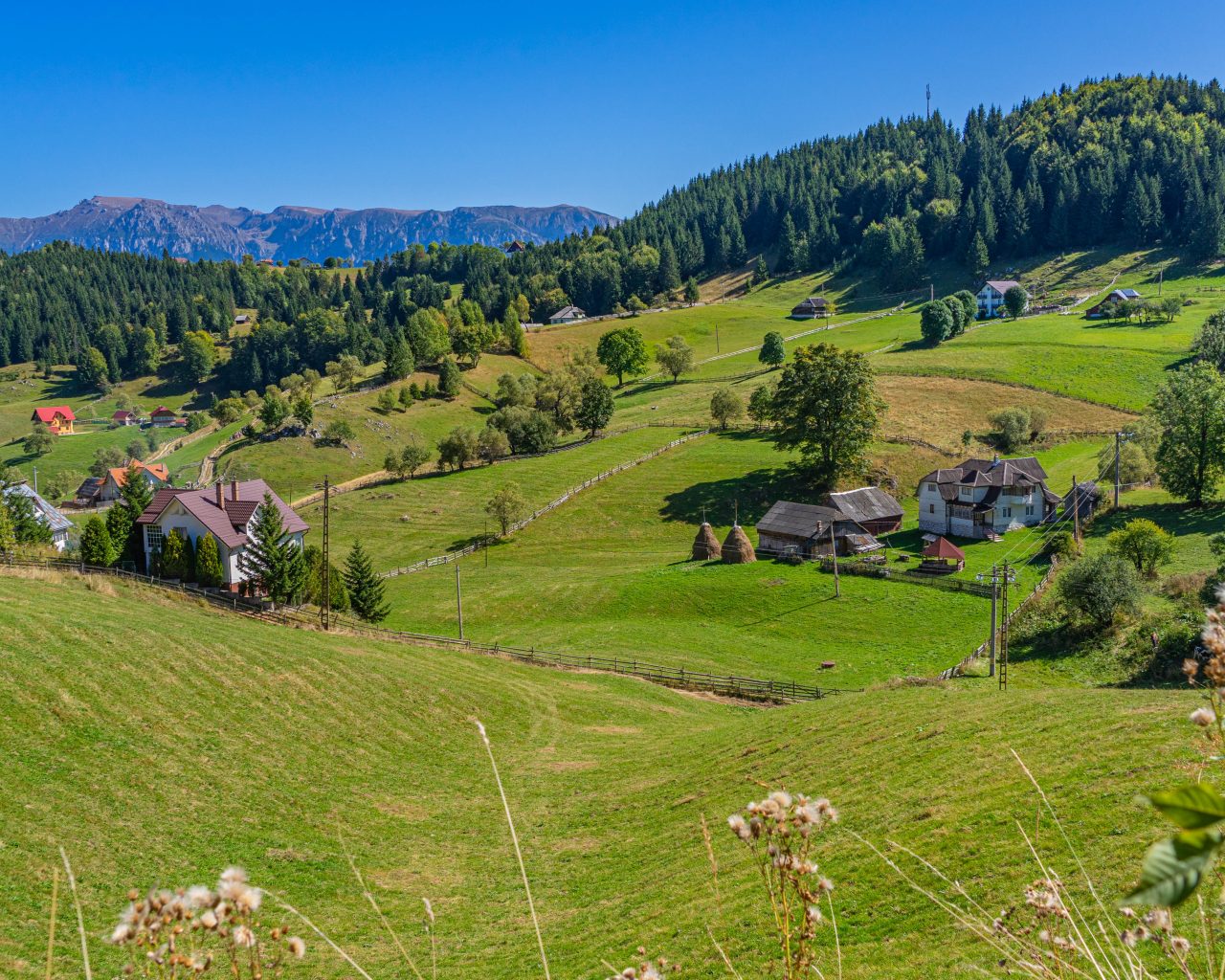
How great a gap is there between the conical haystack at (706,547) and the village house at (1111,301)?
344 feet

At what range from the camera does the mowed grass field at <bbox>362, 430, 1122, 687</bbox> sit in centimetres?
4894

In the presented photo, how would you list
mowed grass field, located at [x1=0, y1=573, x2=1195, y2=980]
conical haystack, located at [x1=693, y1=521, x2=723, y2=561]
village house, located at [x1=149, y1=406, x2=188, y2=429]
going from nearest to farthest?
mowed grass field, located at [x1=0, y1=573, x2=1195, y2=980] < conical haystack, located at [x1=693, y1=521, x2=723, y2=561] < village house, located at [x1=149, y1=406, x2=188, y2=429]

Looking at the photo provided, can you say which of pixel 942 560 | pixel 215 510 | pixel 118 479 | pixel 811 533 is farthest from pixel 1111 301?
pixel 118 479

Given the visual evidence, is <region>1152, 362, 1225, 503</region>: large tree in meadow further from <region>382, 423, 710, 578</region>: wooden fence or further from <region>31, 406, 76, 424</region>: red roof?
<region>31, 406, 76, 424</region>: red roof

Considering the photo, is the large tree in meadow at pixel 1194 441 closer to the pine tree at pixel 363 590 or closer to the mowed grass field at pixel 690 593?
the mowed grass field at pixel 690 593

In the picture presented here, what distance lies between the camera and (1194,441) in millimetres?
64000

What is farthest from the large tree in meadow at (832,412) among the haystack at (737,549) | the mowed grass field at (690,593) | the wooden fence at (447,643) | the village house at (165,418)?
the village house at (165,418)

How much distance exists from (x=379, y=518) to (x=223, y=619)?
44580 mm

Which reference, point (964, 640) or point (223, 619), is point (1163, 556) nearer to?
point (964, 640)

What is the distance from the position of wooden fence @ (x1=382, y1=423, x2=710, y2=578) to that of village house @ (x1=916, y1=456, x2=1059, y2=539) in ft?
107

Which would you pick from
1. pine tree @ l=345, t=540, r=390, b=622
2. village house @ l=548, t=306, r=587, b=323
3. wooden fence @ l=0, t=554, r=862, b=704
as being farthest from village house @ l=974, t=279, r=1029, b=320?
pine tree @ l=345, t=540, r=390, b=622

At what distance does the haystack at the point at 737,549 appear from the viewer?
65.1 meters

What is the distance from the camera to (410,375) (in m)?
140

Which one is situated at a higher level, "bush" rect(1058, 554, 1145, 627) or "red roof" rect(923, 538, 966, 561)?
"bush" rect(1058, 554, 1145, 627)
